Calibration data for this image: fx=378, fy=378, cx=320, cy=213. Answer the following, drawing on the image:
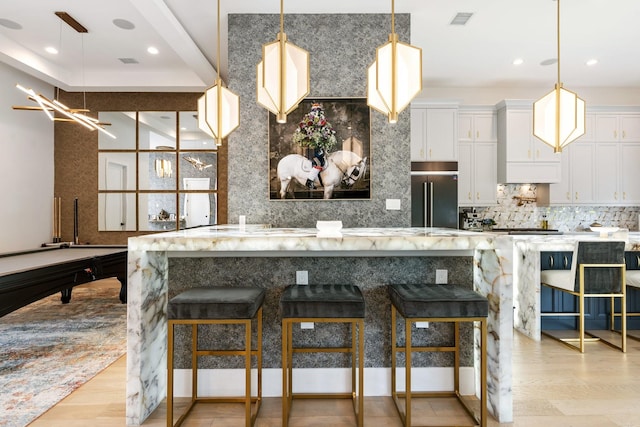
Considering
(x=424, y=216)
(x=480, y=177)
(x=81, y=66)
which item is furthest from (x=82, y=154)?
(x=480, y=177)

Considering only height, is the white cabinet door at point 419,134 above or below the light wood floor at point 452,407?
above

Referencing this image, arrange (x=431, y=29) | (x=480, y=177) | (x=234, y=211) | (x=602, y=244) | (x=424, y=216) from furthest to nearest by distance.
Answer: (x=480, y=177) → (x=424, y=216) → (x=431, y=29) → (x=234, y=211) → (x=602, y=244)

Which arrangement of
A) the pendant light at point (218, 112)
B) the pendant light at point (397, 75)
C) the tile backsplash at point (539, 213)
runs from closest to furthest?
the pendant light at point (397, 75) → the pendant light at point (218, 112) → the tile backsplash at point (539, 213)

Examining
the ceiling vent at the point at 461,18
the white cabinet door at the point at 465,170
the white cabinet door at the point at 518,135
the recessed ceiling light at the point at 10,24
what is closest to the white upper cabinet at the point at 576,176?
the white cabinet door at the point at 518,135

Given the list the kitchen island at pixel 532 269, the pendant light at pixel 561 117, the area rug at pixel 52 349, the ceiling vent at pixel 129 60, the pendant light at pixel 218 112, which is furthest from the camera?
the ceiling vent at pixel 129 60

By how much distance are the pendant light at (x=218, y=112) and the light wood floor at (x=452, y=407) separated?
172 centimetres

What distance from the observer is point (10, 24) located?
423cm

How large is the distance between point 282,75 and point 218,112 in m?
0.70

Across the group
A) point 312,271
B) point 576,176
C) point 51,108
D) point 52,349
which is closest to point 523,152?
point 576,176

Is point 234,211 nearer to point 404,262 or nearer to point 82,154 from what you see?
point 404,262

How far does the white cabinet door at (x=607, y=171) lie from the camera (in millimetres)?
6004

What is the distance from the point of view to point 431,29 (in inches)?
159

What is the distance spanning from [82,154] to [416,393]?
638cm

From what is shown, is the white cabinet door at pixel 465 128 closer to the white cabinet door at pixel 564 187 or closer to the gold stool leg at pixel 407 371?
the white cabinet door at pixel 564 187
